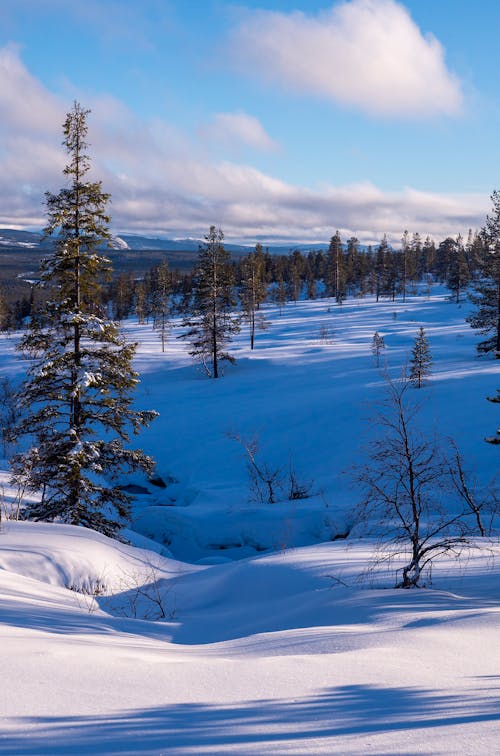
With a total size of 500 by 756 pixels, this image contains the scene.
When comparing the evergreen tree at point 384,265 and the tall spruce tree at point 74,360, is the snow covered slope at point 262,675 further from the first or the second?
the evergreen tree at point 384,265

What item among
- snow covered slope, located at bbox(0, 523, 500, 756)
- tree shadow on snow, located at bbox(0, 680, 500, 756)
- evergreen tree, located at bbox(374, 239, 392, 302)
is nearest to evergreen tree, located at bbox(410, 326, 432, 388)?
snow covered slope, located at bbox(0, 523, 500, 756)


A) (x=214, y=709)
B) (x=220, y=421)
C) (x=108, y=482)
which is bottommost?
(x=108, y=482)

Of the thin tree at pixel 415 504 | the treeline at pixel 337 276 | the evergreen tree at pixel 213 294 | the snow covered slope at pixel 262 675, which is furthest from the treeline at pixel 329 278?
the snow covered slope at pixel 262 675

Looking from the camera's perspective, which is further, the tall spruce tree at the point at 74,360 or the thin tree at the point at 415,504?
the tall spruce tree at the point at 74,360

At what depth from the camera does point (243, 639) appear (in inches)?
Answer: 191

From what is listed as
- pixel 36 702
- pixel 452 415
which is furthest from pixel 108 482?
pixel 36 702

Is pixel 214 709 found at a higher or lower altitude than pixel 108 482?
higher

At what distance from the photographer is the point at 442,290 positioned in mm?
84000

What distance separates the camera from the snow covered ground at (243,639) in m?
2.55

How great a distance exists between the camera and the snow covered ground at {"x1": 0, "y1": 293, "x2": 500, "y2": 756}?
2553 mm

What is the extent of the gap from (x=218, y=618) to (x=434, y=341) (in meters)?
36.8

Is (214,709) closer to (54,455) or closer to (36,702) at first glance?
(36,702)

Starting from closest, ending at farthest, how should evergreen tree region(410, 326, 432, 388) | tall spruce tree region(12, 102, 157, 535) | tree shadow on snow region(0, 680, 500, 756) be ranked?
tree shadow on snow region(0, 680, 500, 756) < tall spruce tree region(12, 102, 157, 535) < evergreen tree region(410, 326, 432, 388)

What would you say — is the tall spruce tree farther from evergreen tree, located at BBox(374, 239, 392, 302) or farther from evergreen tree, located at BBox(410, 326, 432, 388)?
evergreen tree, located at BBox(374, 239, 392, 302)
